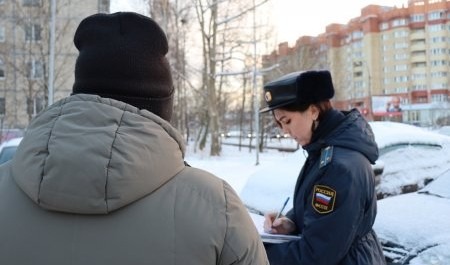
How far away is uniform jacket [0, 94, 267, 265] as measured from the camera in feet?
3.44

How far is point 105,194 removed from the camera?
1.04 metres

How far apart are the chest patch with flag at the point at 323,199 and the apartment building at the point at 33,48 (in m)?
22.2

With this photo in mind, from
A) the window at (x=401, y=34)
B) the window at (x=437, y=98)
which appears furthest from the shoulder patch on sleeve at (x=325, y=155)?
the window at (x=401, y=34)

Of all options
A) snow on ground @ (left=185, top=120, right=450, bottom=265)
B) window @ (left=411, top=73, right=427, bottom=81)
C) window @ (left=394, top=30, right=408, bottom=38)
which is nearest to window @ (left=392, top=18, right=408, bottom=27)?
window @ (left=394, top=30, right=408, bottom=38)

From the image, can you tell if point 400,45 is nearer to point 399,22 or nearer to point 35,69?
point 399,22

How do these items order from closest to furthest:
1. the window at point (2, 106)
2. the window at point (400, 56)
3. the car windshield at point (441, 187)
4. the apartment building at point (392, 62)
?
the car windshield at point (441, 187), the window at point (2, 106), the apartment building at point (392, 62), the window at point (400, 56)

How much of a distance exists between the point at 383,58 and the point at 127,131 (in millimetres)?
68775

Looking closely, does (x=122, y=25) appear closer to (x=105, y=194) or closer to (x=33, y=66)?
(x=105, y=194)

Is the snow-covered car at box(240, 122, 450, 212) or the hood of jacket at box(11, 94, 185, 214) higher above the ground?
the hood of jacket at box(11, 94, 185, 214)

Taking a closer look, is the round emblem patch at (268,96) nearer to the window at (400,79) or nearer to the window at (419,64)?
the window at (419,64)

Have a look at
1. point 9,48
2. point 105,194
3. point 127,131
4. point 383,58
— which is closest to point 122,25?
point 127,131

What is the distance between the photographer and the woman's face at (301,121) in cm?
222

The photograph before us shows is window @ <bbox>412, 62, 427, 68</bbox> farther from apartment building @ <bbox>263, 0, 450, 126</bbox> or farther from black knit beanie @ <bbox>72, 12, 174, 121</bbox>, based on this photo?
black knit beanie @ <bbox>72, 12, 174, 121</bbox>

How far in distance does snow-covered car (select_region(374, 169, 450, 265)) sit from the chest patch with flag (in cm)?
185
